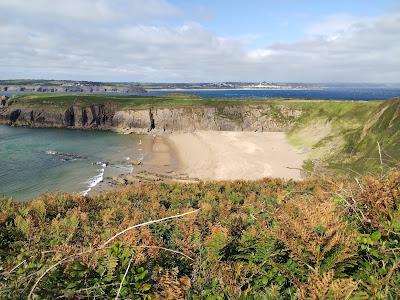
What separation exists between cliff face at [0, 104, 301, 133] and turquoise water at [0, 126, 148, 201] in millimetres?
8514

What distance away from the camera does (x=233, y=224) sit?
859 cm

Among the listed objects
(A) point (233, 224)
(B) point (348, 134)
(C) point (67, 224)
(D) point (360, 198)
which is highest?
(D) point (360, 198)

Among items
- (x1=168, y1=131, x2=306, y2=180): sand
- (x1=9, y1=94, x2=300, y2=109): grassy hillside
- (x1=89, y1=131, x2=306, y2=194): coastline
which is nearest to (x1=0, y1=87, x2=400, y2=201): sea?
(x1=89, y1=131, x2=306, y2=194): coastline

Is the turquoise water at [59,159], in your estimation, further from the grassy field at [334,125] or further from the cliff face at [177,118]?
the grassy field at [334,125]

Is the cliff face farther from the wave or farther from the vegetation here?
the vegetation

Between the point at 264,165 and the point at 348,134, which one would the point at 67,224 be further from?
the point at 348,134

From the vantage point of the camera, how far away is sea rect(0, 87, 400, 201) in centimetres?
4217

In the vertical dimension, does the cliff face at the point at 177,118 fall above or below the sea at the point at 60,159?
above

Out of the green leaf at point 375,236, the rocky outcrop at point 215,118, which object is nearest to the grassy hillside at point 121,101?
the rocky outcrop at point 215,118

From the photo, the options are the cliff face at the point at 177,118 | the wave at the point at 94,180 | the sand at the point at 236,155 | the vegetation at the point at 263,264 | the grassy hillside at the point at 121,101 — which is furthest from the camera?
the grassy hillside at the point at 121,101

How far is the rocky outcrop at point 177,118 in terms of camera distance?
89.9 m

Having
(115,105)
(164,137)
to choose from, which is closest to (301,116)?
(164,137)

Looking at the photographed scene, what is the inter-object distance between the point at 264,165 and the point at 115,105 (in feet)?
201

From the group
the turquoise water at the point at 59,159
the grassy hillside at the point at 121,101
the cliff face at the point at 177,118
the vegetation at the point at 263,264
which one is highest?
the vegetation at the point at 263,264
